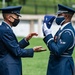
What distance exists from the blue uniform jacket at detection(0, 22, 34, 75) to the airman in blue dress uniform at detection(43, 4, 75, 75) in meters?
0.39

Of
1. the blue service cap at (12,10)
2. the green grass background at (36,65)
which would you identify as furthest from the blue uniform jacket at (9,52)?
the green grass background at (36,65)

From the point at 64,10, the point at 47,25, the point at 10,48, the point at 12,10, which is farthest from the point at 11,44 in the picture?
the point at 64,10

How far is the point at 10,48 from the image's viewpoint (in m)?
7.96

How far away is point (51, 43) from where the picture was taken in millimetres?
8227

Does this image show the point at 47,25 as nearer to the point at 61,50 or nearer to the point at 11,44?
the point at 61,50

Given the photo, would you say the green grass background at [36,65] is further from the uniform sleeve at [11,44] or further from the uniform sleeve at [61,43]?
the uniform sleeve at [11,44]

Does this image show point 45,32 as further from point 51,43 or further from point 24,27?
point 24,27

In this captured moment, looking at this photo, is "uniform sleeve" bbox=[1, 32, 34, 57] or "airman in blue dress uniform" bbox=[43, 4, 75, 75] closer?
"uniform sleeve" bbox=[1, 32, 34, 57]

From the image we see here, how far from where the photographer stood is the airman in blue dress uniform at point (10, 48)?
314 inches

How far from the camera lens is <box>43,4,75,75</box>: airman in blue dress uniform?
26.8ft

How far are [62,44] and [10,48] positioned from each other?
33.3 inches

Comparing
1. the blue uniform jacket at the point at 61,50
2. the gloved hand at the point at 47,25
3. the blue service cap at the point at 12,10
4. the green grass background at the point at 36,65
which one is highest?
the blue service cap at the point at 12,10

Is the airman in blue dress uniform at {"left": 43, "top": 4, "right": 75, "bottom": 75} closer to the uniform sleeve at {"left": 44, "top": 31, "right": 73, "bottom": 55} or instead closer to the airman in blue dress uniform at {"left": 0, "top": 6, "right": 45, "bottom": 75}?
the uniform sleeve at {"left": 44, "top": 31, "right": 73, "bottom": 55}

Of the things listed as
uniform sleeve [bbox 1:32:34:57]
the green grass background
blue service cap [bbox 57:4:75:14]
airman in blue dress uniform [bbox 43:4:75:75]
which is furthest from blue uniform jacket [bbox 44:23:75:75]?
the green grass background
